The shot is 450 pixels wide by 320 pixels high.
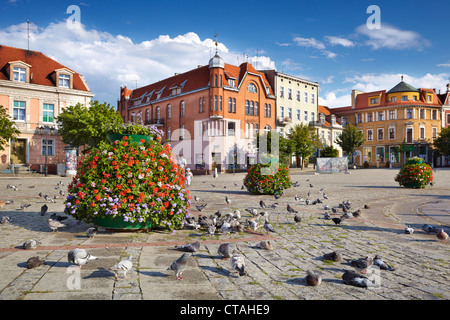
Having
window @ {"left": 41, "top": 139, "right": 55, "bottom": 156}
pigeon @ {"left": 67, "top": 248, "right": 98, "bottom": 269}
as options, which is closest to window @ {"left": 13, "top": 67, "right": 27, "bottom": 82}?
window @ {"left": 41, "top": 139, "right": 55, "bottom": 156}

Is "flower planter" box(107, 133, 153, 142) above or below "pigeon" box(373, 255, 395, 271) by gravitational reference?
above

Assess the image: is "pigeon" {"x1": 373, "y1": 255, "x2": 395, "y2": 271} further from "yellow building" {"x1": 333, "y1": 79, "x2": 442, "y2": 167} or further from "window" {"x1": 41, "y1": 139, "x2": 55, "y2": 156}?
"yellow building" {"x1": 333, "y1": 79, "x2": 442, "y2": 167}

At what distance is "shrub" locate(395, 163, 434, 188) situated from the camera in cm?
1722

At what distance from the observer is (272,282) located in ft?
12.5

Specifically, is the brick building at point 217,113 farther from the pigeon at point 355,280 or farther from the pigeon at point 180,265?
the pigeon at point 355,280

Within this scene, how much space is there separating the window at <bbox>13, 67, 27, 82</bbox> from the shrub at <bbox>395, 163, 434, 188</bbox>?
35.6 meters

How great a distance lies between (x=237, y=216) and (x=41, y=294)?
15.8 feet

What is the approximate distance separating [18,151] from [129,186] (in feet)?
111

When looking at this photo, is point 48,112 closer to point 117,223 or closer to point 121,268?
point 117,223

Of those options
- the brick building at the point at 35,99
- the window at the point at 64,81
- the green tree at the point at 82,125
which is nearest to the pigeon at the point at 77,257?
the green tree at the point at 82,125

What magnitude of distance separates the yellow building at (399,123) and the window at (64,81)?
5197cm

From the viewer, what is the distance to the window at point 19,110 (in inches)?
1319
